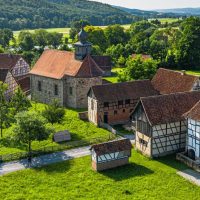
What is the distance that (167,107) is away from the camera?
56844mm

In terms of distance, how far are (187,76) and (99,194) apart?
120 ft

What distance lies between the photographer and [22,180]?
158 feet

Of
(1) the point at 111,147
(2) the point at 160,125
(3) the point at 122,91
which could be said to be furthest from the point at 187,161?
(3) the point at 122,91

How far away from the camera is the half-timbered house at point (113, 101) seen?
69.4 meters

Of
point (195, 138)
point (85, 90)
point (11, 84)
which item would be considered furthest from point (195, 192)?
point (11, 84)

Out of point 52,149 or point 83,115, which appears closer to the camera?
point 52,149

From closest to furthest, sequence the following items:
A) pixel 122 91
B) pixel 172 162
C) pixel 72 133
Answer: pixel 172 162
pixel 72 133
pixel 122 91

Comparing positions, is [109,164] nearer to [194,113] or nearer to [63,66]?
[194,113]

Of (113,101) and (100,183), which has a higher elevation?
(113,101)

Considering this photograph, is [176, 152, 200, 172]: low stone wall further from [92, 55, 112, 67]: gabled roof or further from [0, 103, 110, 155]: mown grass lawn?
[92, 55, 112, 67]: gabled roof

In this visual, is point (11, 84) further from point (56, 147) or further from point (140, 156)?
point (140, 156)

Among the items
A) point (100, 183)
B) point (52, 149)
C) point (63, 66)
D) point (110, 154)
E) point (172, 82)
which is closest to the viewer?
point (100, 183)

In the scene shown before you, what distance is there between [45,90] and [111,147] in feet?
125

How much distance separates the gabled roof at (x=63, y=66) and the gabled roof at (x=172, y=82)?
11765mm
